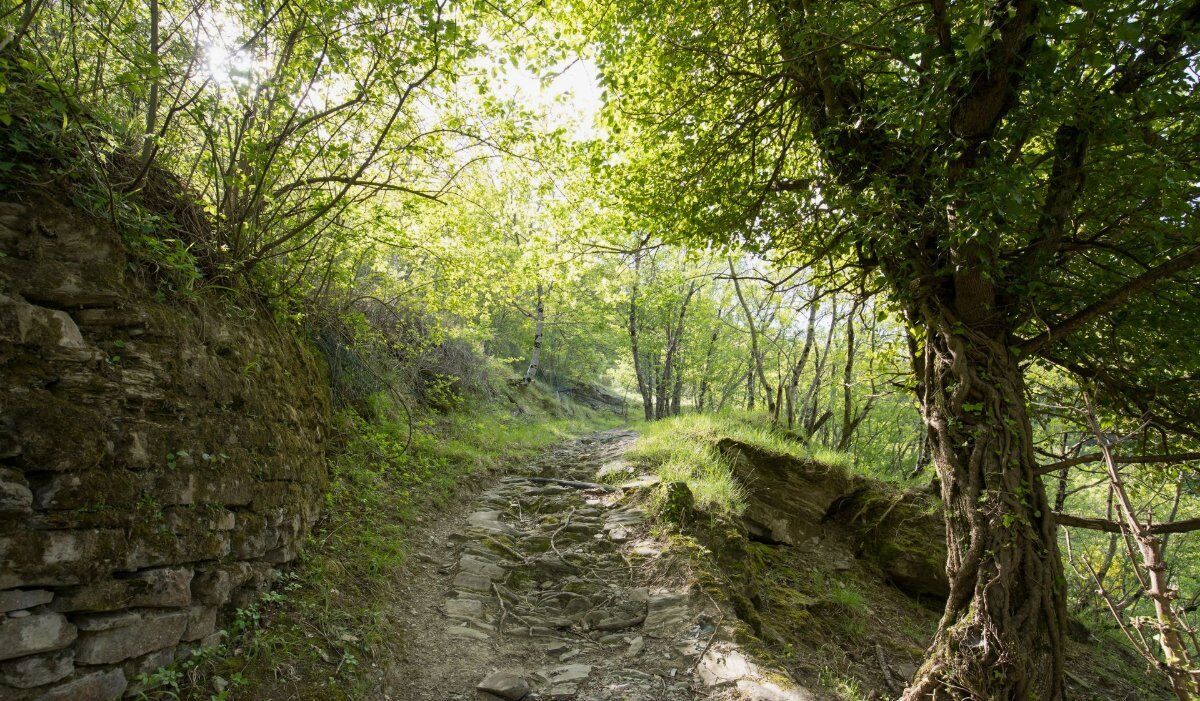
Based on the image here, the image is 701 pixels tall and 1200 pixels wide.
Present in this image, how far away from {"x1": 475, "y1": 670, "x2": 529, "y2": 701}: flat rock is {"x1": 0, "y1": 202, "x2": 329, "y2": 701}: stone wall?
183cm

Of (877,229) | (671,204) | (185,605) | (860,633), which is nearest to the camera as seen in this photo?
(185,605)

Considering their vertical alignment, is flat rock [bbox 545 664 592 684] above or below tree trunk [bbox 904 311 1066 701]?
below

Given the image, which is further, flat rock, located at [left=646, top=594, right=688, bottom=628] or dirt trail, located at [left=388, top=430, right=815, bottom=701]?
flat rock, located at [left=646, top=594, right=688, bottom=628]

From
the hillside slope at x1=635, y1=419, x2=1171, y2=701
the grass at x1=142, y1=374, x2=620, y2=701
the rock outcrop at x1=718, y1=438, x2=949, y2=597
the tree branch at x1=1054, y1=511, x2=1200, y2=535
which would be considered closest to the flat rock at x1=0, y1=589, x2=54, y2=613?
the grass at x1=142, y1=374, x2=620, y2=701

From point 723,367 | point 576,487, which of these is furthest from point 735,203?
point 723,367

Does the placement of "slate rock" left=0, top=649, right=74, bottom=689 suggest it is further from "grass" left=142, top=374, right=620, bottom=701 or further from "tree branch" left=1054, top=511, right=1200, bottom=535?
"tree branch" left=1054, top=511, right=1200, bottom=535

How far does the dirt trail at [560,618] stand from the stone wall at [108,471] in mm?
1667

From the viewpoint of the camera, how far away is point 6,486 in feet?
8.05

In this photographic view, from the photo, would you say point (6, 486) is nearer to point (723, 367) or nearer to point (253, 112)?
point (253, 112)

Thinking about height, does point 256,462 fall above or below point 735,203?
below

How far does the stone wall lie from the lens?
8.25 ft

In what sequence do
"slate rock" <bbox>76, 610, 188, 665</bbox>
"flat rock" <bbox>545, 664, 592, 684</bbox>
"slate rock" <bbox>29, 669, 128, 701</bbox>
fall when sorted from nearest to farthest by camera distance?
"slate rock" <bbox>29, 669, 128, 701</bbox>, "slate rock" <bbox>76, 610, 188, 665</bbox>, "flat rock" <bbox>545, 664, 592, 684</bbox>

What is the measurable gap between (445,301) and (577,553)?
429 centimetres

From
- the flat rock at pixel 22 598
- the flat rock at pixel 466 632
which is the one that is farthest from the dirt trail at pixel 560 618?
the flat rock at pixel 22 598
